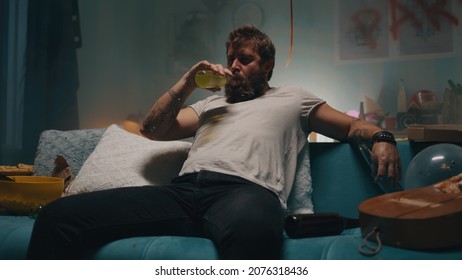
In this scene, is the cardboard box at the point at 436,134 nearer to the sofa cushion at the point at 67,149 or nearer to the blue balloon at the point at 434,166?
the blue balloon at the point at 434,166

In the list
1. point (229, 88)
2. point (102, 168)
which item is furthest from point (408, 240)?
point (102, 168)

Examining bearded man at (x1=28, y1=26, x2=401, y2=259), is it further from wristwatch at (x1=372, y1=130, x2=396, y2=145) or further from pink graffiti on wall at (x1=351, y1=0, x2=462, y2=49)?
pink graffiti on wall at (x1=351, y1=0, x2=462, y2=49)

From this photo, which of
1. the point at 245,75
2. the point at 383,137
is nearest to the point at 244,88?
the point at 245,75

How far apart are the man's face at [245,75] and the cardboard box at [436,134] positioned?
0.43m

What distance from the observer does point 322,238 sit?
103cm

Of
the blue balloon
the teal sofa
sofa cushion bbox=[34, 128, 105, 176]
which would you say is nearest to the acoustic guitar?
the teal sofa

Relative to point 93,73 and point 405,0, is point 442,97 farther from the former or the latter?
point 93,73

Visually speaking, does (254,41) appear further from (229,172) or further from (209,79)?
(229,172)

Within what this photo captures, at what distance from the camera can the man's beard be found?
4.60 feet

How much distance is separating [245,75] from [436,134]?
1.76ft

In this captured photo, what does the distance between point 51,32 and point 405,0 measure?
1.61 metres

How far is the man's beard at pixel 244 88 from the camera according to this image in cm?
140

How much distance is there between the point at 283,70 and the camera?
6.92 ft

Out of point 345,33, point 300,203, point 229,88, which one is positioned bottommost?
point 300,203
